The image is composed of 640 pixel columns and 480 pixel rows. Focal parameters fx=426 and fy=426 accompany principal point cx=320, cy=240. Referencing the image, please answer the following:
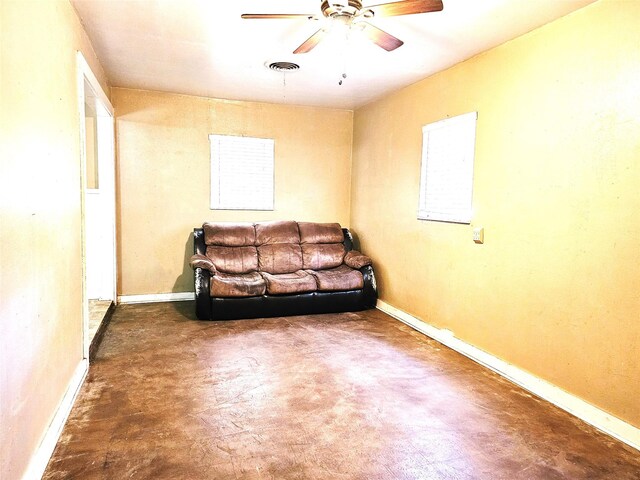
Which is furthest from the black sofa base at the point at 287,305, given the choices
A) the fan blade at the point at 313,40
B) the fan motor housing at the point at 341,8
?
the fan motor housing at the point at 341,8

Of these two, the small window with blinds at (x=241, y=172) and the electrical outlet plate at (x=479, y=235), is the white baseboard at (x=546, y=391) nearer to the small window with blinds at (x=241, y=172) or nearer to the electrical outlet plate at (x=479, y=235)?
the electrical outlet plate at (x=479, y=235)

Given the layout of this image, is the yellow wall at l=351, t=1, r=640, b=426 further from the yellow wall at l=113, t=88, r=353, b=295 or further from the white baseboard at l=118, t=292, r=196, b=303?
the white baseboard at l=118, t=292, r=196, b=303

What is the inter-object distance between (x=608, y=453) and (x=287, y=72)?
3.84 m

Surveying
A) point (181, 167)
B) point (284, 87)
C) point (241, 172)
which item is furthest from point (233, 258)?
point (284, 87)

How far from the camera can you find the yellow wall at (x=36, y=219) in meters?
1.62

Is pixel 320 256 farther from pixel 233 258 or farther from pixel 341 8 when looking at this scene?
pixel 341 8

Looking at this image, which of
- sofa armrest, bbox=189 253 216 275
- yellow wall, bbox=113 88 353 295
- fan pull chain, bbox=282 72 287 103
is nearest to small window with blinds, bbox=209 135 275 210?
yellow wall, bbox=113 88 353 295

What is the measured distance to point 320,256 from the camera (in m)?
5.36

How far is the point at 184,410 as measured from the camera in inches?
102

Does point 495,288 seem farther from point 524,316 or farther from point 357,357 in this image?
point 357,357

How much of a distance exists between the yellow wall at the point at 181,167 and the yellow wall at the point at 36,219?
231 cm

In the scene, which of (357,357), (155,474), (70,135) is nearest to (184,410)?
(155,474)

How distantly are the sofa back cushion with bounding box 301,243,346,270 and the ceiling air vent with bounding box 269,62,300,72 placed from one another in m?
2.18

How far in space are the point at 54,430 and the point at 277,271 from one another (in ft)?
10.5
